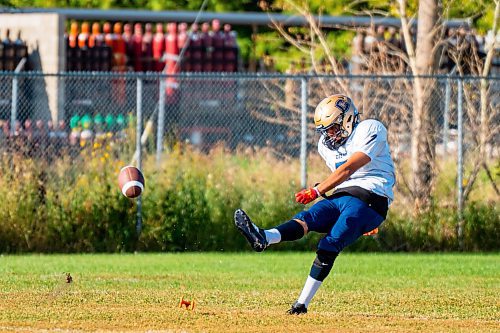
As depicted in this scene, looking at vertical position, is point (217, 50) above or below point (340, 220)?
below

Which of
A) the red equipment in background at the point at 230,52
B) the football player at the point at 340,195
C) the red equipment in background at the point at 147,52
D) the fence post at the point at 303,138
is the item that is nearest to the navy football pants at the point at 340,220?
the football player at the point at 340,195

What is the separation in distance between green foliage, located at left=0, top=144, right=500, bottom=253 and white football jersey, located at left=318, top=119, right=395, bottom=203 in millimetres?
6642

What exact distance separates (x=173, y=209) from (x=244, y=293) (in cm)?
505

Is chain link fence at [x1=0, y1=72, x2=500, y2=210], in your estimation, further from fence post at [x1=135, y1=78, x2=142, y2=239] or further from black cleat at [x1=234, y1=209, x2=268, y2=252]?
black cleat at [x1=234, y1=209, x2=268, y2=252]

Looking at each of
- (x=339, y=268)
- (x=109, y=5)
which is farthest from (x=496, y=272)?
(x=109, y=5)

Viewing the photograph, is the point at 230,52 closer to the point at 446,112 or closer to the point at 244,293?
the point at 446,112

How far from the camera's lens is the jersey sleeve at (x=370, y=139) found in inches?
397

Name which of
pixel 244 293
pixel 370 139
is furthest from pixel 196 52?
pixel 370 139

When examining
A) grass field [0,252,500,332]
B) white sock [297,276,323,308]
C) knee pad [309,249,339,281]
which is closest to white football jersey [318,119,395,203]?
knee pad [309,249,339,281]

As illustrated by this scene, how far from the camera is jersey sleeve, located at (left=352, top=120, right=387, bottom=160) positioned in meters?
10.1

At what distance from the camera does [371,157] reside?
10.1 m

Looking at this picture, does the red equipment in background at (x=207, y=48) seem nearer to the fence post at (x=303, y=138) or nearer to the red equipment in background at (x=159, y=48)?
the red equipment in background at (x=159, y=48)

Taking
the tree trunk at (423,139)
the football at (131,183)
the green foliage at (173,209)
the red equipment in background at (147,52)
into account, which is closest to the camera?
the football at (131,183)

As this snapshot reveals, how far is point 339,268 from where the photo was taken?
48.7ft
